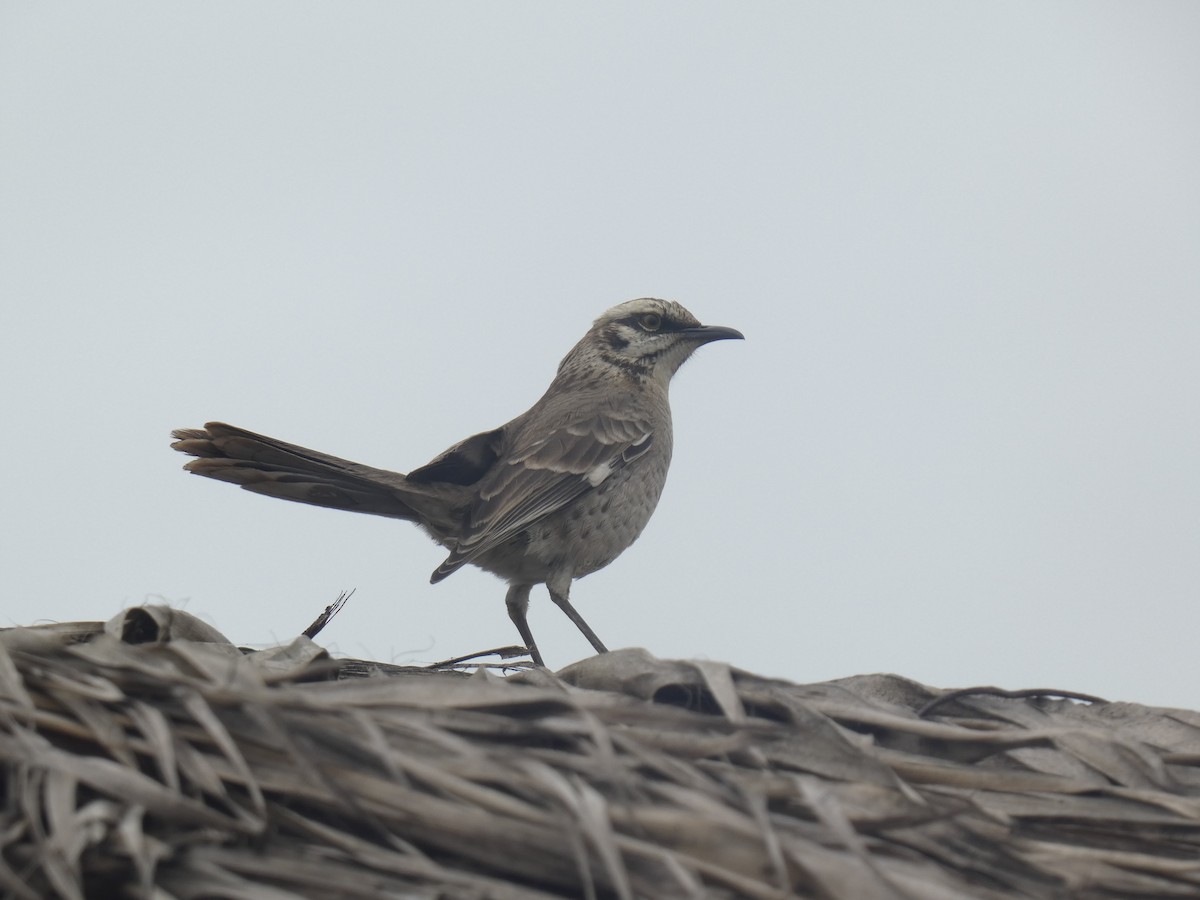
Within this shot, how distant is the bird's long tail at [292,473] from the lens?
498 centimetres

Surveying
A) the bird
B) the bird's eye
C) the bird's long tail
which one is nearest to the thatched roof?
the bird's long tail

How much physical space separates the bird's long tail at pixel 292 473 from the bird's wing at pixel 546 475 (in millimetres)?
364

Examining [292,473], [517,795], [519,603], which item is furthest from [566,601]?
[517,795]

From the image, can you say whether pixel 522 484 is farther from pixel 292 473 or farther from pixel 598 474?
pixel 292 473

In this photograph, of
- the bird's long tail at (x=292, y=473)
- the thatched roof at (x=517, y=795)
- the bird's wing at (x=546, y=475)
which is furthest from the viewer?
the bird's wing at (x=546, y=475)

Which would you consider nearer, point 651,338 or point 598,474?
point 598,474

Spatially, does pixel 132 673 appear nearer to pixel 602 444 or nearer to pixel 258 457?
pixel 258 457

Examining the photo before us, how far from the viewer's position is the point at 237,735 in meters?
2.02

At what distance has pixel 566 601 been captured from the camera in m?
6.01

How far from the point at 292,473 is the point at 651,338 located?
8.27 ft

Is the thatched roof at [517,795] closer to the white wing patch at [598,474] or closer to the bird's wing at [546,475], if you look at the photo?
the bird's wing at [546,475]

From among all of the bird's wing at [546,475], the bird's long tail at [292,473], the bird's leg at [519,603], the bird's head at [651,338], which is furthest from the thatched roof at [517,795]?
the bird's head at [651,338]

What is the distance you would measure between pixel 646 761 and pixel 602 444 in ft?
13.4

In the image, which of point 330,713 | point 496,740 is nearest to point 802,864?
point 496,740
